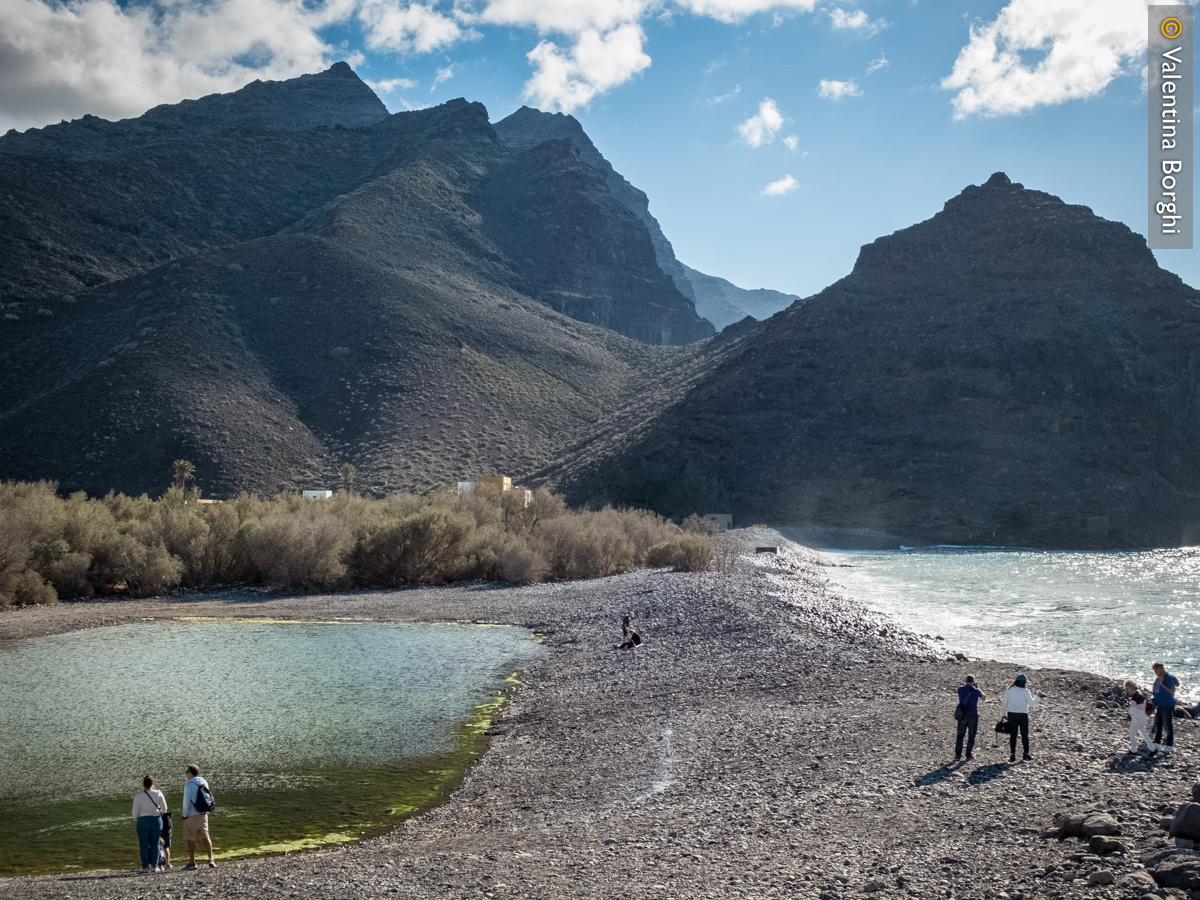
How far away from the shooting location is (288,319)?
73500 millimetres

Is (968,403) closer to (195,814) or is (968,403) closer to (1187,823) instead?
(1187,823)

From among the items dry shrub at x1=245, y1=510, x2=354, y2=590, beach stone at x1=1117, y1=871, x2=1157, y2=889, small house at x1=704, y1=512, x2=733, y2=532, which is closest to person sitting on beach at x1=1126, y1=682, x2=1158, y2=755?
beach stone at x1=1117, y1=871, x2=1157, y2=889

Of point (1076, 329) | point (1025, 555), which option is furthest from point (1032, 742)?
point (1076, 329)

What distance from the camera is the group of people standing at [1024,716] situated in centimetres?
1118

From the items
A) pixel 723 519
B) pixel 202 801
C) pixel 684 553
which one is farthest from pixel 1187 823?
pixel 723 519

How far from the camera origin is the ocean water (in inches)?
834

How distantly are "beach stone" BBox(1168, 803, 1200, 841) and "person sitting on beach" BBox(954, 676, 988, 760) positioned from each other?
373 cm

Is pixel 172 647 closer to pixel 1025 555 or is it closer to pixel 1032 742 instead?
pixel 1032 742

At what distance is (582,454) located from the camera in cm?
7138

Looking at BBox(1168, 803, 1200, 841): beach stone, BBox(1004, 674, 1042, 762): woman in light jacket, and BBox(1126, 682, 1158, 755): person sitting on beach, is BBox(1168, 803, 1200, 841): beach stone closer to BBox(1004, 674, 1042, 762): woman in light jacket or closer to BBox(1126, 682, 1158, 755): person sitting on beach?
BBox(1004, 674, 1042, 762): woman in light jacket

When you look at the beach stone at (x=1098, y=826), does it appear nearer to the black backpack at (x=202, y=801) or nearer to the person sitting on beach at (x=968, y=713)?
the person sitting on beach at (x=968, y=713)

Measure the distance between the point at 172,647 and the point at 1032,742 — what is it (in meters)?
19.2

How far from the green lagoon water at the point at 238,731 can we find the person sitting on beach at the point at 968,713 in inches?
265

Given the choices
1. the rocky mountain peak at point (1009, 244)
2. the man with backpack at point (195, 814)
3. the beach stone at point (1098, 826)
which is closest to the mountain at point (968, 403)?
the rocky mountain peak at point (1009, 244)
